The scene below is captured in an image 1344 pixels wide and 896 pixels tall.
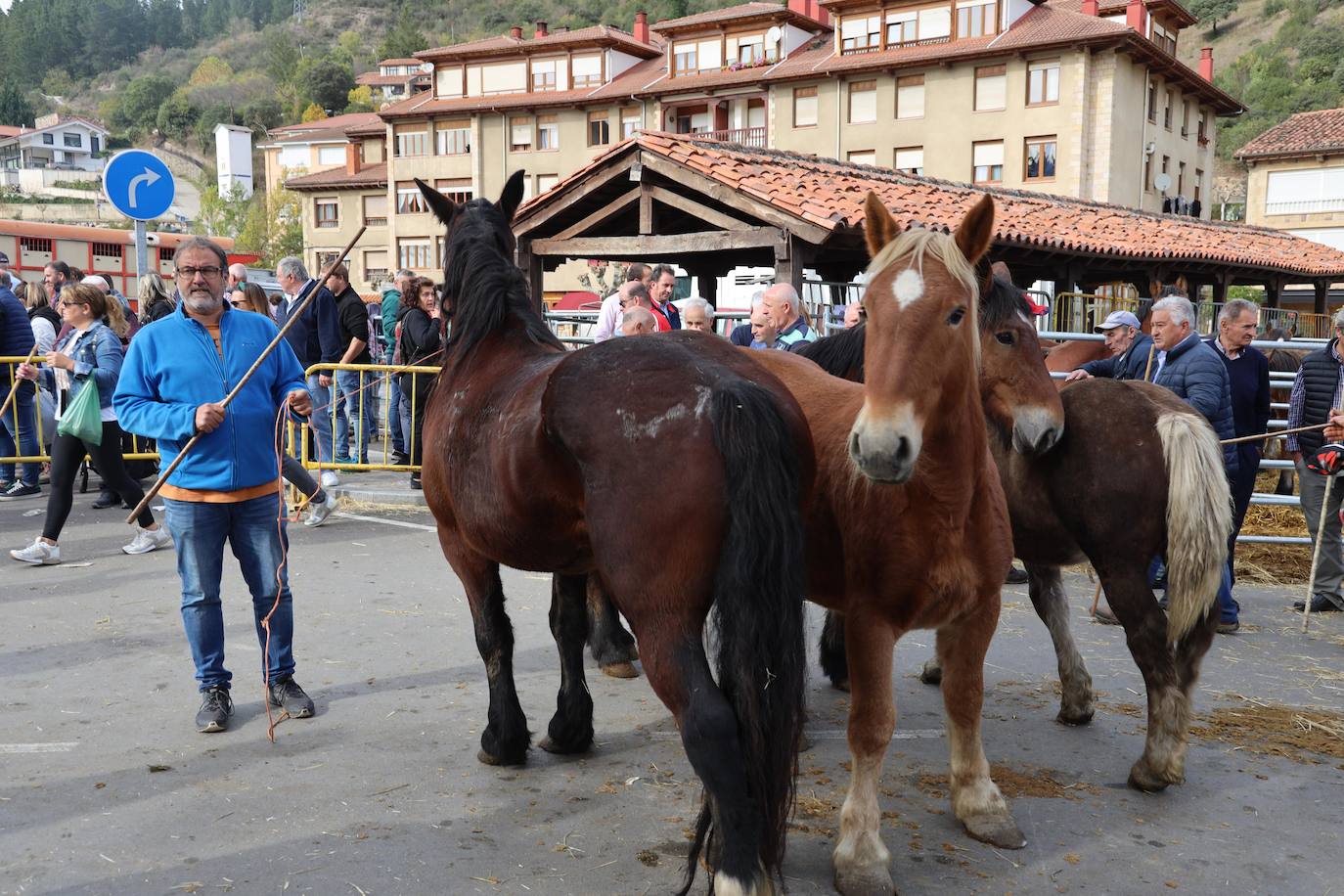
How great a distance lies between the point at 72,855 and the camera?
10.8 ft

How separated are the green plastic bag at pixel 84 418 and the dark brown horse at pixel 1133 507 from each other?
6.51 meters

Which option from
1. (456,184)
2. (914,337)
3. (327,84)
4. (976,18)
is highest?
(327,84)

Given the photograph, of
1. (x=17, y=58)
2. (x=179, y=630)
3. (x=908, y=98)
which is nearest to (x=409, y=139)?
(x=908, y=98)

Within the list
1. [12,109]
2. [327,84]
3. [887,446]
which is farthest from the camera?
[12,109]

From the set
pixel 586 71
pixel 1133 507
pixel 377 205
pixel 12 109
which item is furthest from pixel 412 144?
pixel 12 109

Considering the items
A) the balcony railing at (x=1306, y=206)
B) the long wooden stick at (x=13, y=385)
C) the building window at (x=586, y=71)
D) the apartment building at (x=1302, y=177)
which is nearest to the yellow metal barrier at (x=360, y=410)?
the long wooden stick at (x=13, y=385)

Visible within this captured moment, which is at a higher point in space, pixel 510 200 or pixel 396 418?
pixel 510 200

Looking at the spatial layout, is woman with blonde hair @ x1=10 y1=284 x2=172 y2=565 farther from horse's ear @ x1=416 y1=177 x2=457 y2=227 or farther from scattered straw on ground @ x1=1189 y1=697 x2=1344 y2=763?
scattered straw on ground @ x1=1189 y1=697 x2=1344 y2=763

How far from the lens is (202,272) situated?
443 cm

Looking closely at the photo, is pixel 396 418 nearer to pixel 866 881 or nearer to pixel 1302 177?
pixel 866 881

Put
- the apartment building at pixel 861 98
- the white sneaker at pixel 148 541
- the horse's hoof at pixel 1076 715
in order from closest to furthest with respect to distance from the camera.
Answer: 1. the horse's hoof at pixel 1076 715
2. the white sneaker at pixel 148 541
3. the apartment building at pixel 861 98

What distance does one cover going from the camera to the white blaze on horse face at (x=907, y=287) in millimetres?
2891

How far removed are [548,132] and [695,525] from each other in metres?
49.7

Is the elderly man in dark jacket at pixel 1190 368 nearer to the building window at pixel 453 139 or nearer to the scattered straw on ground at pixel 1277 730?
the scattered straw on ground at pixel 1277 730
